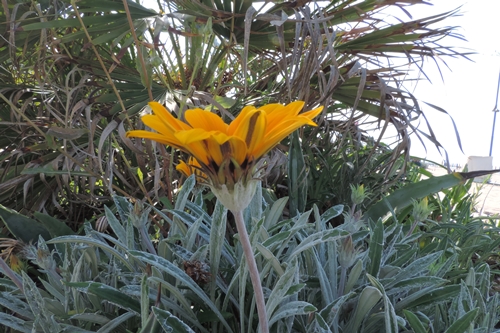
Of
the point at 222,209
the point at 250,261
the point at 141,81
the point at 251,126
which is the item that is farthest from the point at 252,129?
the point at 141,81

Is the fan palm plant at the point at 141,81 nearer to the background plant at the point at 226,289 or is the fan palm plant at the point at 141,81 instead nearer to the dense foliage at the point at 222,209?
the dense foliage at the point at 222,209

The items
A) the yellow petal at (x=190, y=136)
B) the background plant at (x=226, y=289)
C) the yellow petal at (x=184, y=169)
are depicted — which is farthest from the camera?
the yellow petal at (x=184, y=169)

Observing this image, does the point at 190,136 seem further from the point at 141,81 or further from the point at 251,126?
the point at 141,81

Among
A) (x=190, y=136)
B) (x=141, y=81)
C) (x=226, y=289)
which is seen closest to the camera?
(x=190, y=136)

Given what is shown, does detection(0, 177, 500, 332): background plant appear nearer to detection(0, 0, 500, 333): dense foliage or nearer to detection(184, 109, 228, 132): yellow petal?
detection(0, 0, 500, 333): dense foliage

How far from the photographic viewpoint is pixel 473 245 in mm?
923

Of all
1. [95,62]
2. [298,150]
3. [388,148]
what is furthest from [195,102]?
[388,148]

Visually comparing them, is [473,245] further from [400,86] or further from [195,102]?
[195,102]

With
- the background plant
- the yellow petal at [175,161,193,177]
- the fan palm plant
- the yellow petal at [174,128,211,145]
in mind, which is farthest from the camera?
the fan palm plant

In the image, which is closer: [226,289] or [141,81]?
[226,289]

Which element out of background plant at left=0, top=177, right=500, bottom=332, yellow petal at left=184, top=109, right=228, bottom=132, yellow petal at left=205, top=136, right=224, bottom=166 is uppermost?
yellow petal at left=184, top=109, right=228, bottom=132

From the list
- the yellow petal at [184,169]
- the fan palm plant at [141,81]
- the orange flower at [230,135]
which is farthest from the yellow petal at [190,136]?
the fan palm plant at [141,81]


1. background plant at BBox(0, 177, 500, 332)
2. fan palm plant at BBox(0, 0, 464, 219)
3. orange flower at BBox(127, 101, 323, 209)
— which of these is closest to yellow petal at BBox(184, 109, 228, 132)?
orange flower at BBox(127, 101, 323, 209)

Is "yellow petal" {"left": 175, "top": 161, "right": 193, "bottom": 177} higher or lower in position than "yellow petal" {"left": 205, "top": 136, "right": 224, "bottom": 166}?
lower
